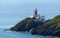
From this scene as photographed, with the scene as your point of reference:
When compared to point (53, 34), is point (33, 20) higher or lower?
higher

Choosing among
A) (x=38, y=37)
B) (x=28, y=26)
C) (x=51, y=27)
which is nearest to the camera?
(x=38, y=37)

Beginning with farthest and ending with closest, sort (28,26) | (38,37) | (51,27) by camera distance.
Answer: (28,26) → (51,27) → (38,37)

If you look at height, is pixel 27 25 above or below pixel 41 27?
above

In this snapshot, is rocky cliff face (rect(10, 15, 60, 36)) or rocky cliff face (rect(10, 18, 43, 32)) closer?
rocky cliff face (rect(10, 15, 60, 36))

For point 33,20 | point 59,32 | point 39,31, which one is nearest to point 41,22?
point 33,20

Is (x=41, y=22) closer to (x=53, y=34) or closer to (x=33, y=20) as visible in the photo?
(x=33, y=20)

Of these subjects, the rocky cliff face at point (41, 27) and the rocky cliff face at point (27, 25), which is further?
the rocky cliff face at point (27, 25)

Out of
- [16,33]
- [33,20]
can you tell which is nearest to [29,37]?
[16,33]

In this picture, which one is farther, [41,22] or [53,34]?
[41,22]
